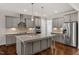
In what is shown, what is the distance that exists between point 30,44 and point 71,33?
2232 millimetres

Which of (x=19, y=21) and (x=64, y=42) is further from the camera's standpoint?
(x=64, y=42)

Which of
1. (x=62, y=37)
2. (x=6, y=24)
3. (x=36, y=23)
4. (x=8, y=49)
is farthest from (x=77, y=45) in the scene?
(x=6, y=24)

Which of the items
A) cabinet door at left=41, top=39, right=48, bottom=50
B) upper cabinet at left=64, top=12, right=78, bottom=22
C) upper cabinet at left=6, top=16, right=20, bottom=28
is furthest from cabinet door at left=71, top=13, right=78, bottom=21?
upper cabinet at left=6, top=16, right=20, bottom=28

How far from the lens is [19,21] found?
3.08 m

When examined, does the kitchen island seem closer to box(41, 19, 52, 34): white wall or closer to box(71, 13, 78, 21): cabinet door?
box(41, 19, 52, 34): white wall

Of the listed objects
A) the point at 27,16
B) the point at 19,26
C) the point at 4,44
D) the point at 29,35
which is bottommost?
the point at 4,44

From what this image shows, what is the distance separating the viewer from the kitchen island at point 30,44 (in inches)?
91.4

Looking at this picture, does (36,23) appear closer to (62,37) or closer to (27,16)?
(27,16)

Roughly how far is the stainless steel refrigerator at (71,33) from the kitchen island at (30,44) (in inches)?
32.0

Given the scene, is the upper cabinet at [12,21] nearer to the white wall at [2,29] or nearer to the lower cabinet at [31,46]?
the white wall at [2,29]

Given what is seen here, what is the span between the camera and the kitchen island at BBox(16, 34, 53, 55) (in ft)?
7.61

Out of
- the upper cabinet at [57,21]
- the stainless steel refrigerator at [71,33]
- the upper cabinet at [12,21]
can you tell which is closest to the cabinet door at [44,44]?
the upper cabinet at [57,21]
